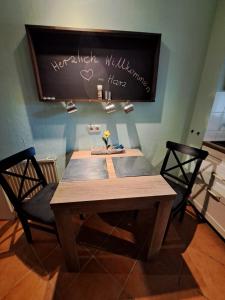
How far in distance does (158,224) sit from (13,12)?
7.00 ft

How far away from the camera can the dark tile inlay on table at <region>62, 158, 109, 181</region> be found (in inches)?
43.2

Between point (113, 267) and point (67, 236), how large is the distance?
568mm

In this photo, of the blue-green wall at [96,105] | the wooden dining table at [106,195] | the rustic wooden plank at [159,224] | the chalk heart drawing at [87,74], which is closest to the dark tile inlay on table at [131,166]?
the wooden dining table at [106,195]

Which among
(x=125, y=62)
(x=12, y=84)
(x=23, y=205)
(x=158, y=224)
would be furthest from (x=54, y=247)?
(x=125, y=62)

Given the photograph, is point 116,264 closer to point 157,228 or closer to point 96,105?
point 157,228

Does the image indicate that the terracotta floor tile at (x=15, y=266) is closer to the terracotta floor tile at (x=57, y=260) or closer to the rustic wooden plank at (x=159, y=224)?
the terracotta floor tile at (x=57, y=260)

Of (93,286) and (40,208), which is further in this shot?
(40,208)

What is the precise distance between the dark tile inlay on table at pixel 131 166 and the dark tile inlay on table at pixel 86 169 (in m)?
0.12

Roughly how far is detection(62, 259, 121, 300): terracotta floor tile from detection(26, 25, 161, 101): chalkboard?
5.30ft

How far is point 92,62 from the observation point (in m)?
1.39

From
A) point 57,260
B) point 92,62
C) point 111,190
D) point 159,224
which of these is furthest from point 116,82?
point 57,260

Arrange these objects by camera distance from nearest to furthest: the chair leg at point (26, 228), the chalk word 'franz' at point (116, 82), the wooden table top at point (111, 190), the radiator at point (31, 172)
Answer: the wooden table top at point (111, 190) < the chair leg at point (26, 228) < the chalk word 'franz' at point (116, 82) < the radiator at point (31, 172)

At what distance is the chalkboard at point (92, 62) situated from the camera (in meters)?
1.29

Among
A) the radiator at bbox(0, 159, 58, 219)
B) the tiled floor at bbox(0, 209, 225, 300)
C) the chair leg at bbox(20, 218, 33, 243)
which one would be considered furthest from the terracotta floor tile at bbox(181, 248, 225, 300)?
the radiator at bbox(0, 159, 58, 219)
